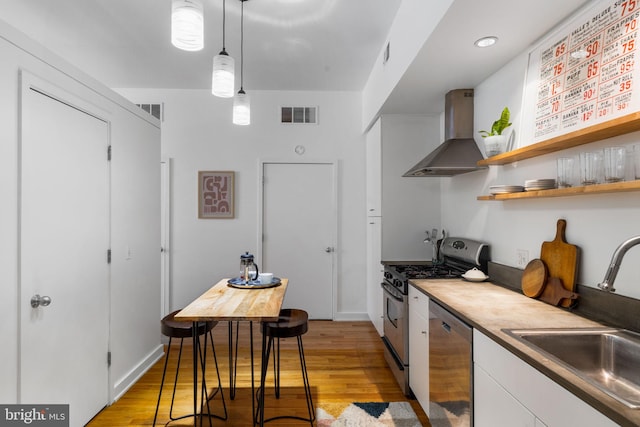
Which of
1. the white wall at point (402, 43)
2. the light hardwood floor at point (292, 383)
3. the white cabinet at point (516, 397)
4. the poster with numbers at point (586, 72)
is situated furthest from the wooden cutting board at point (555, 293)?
the white wall at point (402, 43)

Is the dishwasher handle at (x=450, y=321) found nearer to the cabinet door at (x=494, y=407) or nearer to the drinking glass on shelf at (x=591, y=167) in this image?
the cabinet door at (x=494, y=407)

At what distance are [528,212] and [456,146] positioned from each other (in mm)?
843

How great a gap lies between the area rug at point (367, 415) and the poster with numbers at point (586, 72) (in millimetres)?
2002

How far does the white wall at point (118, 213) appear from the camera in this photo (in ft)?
5.54

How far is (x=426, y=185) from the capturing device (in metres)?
3.65

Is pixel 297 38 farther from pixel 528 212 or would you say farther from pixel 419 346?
pixel 419 346

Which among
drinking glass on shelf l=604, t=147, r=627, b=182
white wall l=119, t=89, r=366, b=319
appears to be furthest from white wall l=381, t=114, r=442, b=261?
drinking glass on shelf l=604, t=147, r=627, b=182

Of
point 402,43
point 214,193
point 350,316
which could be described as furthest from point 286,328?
point 214,193

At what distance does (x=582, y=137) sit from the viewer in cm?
156

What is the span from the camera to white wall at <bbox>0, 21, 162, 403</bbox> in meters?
1.69

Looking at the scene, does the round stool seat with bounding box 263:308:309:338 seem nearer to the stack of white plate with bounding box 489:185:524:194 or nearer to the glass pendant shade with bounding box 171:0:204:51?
the stack of white plate with bounding box 489:185:524:194

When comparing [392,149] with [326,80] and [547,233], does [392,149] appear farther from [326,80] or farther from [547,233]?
[547,233]

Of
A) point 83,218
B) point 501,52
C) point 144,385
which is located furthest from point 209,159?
point 501,52

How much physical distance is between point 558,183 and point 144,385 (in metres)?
Answer: 3.30
